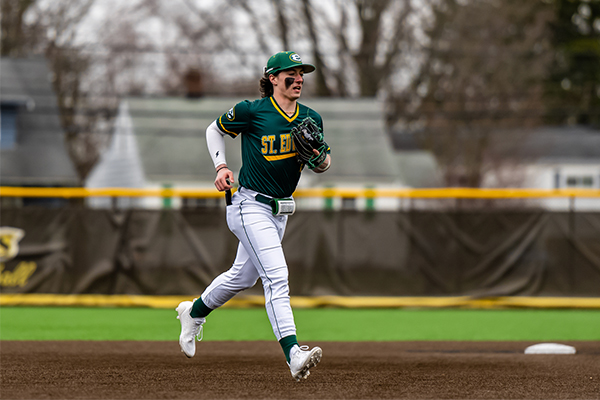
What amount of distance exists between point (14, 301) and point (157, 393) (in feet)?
28.6

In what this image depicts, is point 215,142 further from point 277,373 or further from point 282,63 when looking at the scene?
point 277,373

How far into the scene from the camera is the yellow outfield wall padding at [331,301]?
12977 mm

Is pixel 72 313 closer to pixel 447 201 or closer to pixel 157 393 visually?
pixel 157 393

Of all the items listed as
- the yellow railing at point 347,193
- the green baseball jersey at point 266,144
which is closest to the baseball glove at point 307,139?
the green baseball jersey at point 266,144

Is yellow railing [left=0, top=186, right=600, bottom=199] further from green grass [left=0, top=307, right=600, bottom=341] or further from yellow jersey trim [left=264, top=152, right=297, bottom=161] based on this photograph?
yellow jersey trim [left=264, top=152, right=297, bottom=161]

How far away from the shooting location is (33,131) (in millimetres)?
30078

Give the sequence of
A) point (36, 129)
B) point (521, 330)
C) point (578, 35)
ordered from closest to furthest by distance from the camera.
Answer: point (521, 330) → point (36, 129) → point (578, 35)

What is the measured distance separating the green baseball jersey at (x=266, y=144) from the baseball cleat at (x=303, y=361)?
1236mm

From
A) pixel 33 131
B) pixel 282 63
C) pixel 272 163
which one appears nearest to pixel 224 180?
pixel 272 163

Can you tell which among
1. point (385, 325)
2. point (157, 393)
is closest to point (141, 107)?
point (385, 325)

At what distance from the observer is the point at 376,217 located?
1366 centimetres

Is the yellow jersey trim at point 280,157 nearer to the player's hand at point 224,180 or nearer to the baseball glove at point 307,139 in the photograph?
the baseball glove at point 307,139

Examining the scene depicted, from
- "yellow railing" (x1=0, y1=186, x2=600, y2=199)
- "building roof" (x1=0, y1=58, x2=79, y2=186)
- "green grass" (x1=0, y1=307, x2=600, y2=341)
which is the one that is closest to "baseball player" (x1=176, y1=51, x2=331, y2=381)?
"green grass" (x1=0, y1=307, x2=600, y2=341)

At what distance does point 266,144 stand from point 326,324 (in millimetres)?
5409
